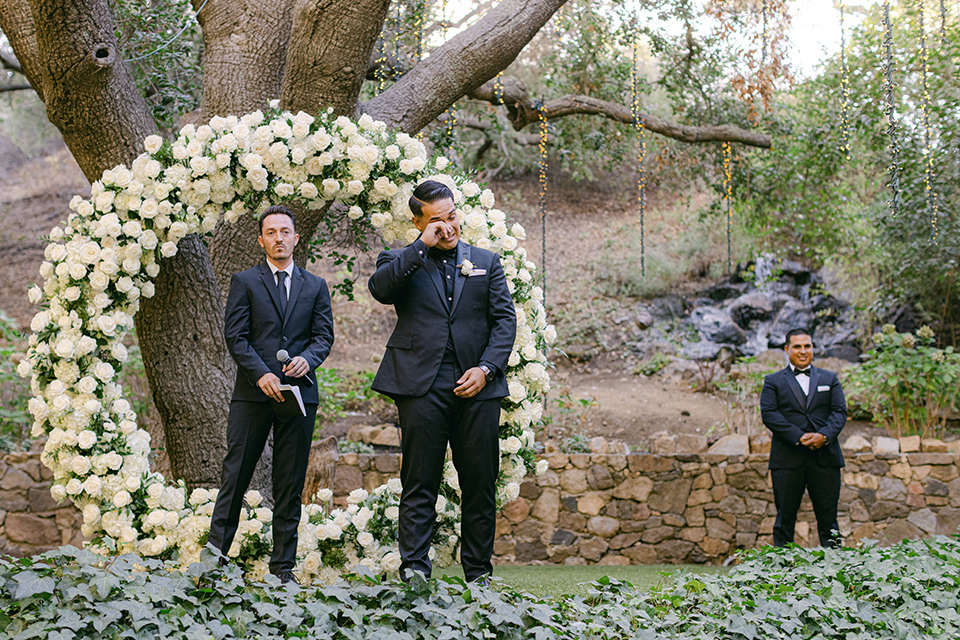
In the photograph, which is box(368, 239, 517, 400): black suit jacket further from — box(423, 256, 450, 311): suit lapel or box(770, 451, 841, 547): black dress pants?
box(770, 451, 841, 547): black dress pants

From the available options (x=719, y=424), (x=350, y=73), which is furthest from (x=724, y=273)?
(x=350, y=73)

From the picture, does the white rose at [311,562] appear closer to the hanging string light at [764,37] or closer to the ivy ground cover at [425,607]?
the ivy ground cover at [425,607]

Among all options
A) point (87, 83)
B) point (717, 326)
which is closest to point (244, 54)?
point (87, 83)

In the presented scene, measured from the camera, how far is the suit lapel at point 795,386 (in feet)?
16.8

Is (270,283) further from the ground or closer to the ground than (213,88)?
closer to the ground

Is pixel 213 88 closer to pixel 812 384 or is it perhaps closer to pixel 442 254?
pixel 442 254

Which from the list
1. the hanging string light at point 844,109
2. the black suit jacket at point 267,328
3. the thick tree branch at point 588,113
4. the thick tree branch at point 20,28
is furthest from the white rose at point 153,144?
the hanging string light at point 844,109

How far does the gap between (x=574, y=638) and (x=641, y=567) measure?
3.64 m

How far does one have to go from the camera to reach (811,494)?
498 cm

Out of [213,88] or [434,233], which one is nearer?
[434,233]

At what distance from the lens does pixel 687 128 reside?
758 cm

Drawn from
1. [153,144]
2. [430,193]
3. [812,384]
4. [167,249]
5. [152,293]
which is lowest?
[812,384]

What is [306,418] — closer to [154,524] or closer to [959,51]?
[154,524]

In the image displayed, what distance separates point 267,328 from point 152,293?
96cm
